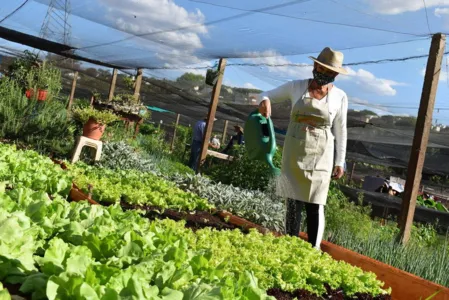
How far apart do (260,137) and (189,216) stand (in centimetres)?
90

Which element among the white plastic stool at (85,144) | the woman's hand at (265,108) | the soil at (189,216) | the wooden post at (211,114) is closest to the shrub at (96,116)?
the white plastic stool at (85,144)

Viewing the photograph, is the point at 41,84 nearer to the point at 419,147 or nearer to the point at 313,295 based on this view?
the point at 419,147

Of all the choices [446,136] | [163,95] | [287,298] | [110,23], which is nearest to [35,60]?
[110,23]

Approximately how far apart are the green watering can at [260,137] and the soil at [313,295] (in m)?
1.70

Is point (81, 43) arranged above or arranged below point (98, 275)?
above

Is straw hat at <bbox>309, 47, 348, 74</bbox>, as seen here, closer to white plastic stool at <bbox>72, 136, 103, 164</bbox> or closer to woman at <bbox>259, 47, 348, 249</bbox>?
woman at <bbox>259, 47, 348, 249</bbox>

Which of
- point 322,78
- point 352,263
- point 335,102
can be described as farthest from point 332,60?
point 352,263

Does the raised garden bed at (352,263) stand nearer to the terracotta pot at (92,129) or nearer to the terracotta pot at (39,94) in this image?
the terracotta pot at (92,129)

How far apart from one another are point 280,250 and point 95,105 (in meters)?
7.37

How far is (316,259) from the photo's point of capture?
9.98ft

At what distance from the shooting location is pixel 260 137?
14.5 feet

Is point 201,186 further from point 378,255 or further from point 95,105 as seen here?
point 95,105

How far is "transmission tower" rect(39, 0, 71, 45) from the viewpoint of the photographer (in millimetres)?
8586

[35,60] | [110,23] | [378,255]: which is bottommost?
[378,255]
